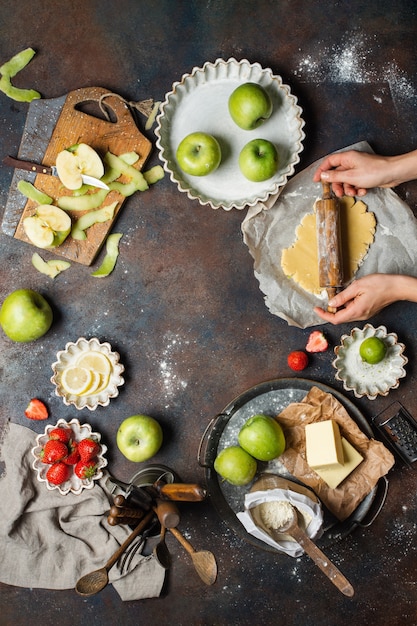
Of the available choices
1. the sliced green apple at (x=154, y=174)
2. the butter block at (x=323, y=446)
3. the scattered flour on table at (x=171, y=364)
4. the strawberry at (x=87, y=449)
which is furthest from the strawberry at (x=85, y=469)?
the sliced green apple at (x=154, y=174)

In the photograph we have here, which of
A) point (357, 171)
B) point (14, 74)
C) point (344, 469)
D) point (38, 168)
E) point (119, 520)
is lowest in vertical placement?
point (119, 520)

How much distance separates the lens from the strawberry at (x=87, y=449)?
279 cm

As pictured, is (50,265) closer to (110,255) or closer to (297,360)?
(110,255)

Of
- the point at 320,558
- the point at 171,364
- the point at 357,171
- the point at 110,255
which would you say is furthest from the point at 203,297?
the point at 320,558

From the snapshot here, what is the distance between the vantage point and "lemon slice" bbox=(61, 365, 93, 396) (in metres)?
2.84

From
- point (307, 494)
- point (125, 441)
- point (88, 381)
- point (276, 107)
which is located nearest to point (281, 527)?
point (307, 494)

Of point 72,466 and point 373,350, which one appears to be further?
point 72,466

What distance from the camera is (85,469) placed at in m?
2.77

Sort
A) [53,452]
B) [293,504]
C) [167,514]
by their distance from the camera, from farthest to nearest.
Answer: [53,452] → [293,504] → [167,514]

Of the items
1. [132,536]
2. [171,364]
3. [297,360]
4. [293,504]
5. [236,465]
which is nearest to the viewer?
[132,536]

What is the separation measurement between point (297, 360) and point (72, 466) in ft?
4.01

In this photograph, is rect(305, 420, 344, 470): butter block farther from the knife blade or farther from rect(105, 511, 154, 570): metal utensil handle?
the knife blade

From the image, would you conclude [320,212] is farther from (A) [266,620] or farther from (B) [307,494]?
(A) [266,620]

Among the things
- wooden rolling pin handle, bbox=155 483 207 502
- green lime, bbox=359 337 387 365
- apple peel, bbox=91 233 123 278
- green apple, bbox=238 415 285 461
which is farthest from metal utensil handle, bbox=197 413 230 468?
apple peel, bbox=91 233 123 278
